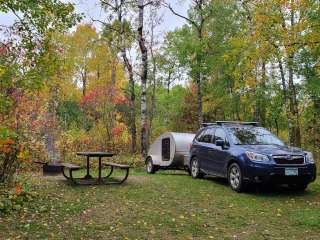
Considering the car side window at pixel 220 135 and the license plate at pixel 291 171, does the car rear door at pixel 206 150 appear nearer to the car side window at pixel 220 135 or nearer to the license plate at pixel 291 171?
the car side window at pixel 220 135

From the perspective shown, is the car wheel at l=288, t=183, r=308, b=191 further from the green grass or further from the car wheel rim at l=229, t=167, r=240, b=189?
the car wheel rim at l=229, t=167, r=240, b=189

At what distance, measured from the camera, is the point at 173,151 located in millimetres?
15648

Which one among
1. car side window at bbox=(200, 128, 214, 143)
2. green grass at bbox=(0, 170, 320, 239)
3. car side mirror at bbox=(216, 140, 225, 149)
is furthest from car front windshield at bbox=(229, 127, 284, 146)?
green grass at bbox=(0, 170, 320, 239)

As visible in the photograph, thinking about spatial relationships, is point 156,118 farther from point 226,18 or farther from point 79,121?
point 226,18

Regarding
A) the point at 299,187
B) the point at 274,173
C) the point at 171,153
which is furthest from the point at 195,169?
the point at 274,173

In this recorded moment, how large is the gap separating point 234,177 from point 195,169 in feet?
8.91

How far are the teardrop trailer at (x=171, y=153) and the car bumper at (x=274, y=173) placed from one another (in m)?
4.75

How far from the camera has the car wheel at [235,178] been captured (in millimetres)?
10509

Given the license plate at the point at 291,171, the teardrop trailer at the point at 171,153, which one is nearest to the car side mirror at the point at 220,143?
the license plate at the point at 291,171

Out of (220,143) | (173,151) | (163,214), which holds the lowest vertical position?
(163,214)

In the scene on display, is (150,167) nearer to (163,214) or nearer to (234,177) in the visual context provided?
(234,177)

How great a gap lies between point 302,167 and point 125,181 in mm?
4919

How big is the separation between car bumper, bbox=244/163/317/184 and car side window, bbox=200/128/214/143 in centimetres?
268

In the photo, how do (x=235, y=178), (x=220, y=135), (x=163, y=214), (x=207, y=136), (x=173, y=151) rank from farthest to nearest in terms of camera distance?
(x=173, y=151), (x=207, y=136), (x=220, y=135), (x=235, y=178), (x=163, y=214)
